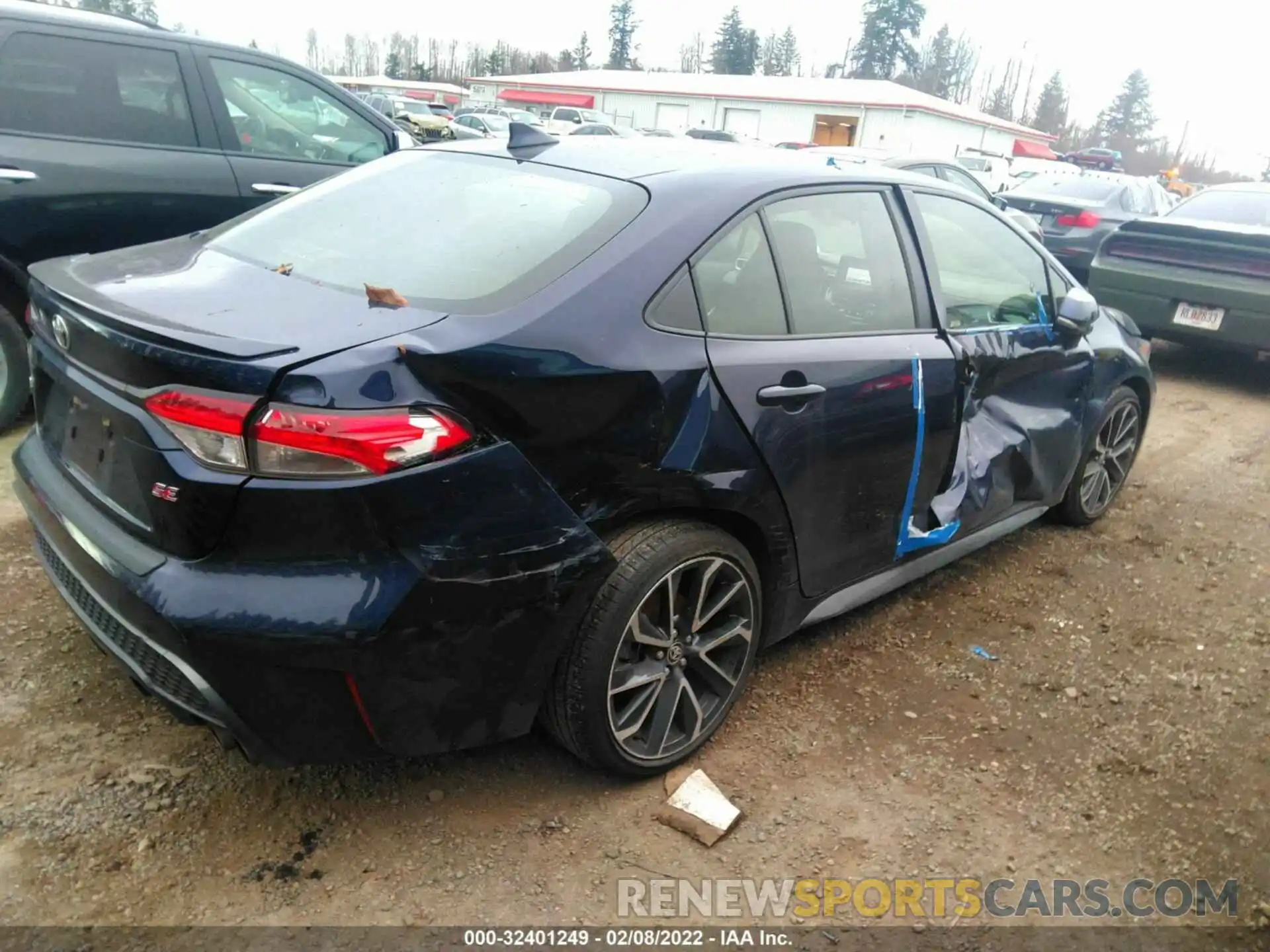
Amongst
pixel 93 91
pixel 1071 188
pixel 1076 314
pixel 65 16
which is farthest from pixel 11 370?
pixel 1071 188

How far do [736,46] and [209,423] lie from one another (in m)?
80.9

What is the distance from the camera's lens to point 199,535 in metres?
2.01

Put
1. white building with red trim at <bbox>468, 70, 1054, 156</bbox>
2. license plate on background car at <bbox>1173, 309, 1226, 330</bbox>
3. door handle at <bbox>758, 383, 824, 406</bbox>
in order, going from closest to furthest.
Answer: door handle at <bbox>758, 383, 824, 406</bbox> < license plate on background car at <bbox>1173, 309, 1226, 330</bbox> < white building with red trim at <bbox>468, 70, 1054, 156</bbox>

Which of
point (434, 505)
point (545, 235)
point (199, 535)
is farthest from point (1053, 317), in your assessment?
point (199, 535)

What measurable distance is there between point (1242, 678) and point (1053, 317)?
1515 millimetres

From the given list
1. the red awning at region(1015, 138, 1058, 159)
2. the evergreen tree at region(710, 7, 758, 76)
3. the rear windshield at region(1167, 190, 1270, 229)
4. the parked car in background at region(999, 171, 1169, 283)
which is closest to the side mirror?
the rear windshield at region(1167, 190, 1270, 229)

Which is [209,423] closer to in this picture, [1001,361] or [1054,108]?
[1001,361]

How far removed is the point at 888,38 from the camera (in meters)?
73.1

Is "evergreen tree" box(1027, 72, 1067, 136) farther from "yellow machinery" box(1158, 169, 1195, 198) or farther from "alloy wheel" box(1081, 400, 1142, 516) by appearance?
"alloy wheel" box(1081, 400, 1142, 516)

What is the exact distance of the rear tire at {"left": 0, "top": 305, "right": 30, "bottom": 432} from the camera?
439 cm

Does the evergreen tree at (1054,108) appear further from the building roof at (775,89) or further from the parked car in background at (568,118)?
the parked car in background at (568,118)

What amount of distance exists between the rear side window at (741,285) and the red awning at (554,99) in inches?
2038

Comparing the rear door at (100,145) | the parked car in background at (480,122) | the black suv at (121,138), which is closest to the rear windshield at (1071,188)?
the black suv at (121,138)

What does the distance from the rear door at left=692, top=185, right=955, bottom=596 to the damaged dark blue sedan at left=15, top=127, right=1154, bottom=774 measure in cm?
1
